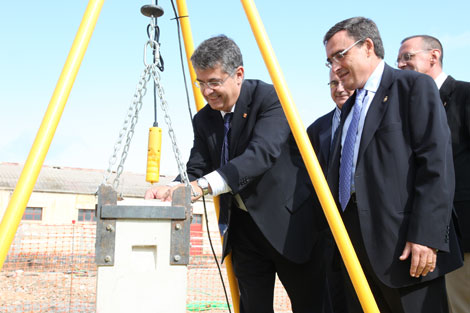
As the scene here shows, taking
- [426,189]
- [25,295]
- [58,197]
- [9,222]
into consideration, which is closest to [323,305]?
[426,189]

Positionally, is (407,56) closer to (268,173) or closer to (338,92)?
(338,92)

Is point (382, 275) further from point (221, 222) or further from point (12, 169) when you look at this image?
point (12, 169)

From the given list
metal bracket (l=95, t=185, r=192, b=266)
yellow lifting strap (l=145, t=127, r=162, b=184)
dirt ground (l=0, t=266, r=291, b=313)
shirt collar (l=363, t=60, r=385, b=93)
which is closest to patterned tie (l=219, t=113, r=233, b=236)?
yellow lifting strap (l=145, t=127, r=162, b=184)

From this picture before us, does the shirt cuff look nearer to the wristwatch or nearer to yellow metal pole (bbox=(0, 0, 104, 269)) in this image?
the wristwatch

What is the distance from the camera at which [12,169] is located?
2703 centimetres

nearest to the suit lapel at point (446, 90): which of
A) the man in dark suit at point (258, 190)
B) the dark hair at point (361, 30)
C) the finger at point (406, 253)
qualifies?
the dark hair at point (361, 30)

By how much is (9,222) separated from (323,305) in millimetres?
1819

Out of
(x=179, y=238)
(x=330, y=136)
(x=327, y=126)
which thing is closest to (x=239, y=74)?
(x=330, y=136)

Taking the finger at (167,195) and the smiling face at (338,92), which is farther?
the smiling face at (338,92)

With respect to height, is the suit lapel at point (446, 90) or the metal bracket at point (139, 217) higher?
the suit lapel at point (446, 90)

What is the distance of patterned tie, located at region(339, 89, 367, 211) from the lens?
2.27 m

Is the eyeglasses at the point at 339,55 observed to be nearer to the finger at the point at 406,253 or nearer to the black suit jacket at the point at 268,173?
the black suit jacket at the point at 268,173

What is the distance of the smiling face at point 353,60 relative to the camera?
7.73 ft

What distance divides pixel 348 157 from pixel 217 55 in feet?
3.14
